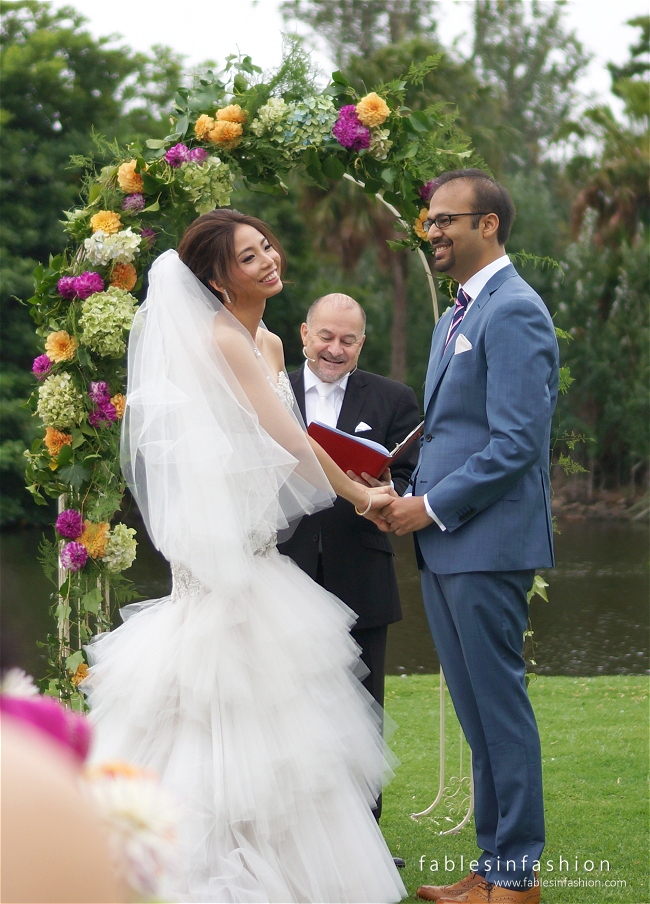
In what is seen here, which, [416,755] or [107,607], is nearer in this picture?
[107,607]

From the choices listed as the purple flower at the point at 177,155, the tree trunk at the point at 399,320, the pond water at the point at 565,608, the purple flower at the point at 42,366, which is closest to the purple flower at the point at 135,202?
the purple flower at the point at 177,155

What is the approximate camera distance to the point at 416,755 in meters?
6.09

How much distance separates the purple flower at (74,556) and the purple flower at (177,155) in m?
1.97

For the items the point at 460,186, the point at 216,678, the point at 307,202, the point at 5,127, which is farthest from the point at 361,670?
the point at 307,202

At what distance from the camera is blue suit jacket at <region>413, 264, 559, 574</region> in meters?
3.46

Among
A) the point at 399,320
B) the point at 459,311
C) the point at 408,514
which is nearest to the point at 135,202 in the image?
the point at 459,311

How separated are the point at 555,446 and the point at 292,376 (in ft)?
4.52

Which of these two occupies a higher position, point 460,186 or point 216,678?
point 460,186

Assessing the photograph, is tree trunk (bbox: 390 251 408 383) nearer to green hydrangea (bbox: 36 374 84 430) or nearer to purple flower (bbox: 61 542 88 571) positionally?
green hydrangea (bbox: 36 374 84 430)

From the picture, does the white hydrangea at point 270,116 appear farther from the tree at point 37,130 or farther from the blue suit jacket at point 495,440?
the tree at point 37,130

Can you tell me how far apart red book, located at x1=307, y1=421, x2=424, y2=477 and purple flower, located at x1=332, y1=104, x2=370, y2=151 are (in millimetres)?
1650

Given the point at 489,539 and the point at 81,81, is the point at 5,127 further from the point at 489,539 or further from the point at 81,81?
the point at 489,539

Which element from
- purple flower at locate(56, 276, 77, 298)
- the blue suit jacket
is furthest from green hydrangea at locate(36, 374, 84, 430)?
the blue suit jacket

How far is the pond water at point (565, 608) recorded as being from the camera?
935 centimetres
